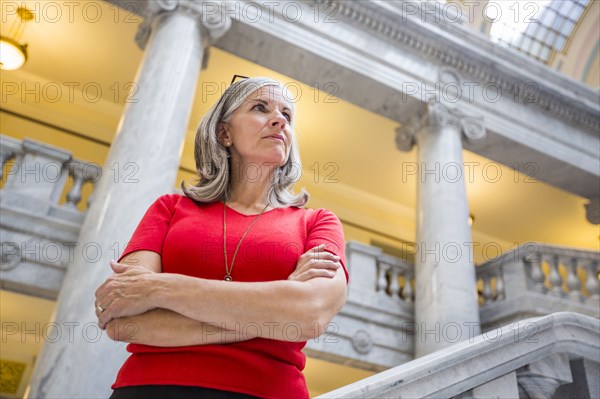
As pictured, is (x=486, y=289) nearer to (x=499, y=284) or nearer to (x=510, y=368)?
(x=499, y=284)

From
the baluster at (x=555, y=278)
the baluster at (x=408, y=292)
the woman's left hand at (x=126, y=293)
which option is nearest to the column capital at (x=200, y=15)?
the baluster at (x=408, y=292)

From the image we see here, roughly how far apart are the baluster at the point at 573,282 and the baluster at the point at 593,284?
13cm

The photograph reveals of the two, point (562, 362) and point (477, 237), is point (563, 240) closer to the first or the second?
point (477, 237)

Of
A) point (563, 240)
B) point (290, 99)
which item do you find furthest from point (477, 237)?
point (290, 99)

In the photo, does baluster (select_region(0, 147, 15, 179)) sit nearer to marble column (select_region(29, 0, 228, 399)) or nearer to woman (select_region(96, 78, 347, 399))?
marble column (select_region(29, 0, 228, 399))

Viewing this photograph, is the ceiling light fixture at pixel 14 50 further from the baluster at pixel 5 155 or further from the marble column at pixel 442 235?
the marble column at pixel 442 235

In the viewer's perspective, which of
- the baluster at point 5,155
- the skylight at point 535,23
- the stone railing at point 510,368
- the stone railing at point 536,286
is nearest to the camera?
the stone railing at point 510,368

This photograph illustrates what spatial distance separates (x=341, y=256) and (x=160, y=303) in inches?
22.4

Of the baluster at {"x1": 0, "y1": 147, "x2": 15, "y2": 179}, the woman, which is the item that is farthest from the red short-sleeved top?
the baluster at {"x1": 0, "y1": 147, "x2": 15, "y2": 179}

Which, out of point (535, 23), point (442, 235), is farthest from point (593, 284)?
point (535, 23)

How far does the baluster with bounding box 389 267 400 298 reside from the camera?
7.30m

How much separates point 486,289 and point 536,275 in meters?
0.76

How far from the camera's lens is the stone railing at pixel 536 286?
22.5ft

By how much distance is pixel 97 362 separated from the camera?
4.11 m
